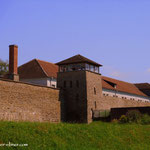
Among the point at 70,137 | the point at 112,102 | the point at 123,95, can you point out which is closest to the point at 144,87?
the point at 123,95

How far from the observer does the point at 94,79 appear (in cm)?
3794

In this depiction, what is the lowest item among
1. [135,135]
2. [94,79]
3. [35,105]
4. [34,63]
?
[135,135]

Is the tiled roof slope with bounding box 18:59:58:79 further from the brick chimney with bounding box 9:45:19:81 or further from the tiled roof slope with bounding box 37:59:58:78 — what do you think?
the brick chimney with bounding box 9:45:19:81

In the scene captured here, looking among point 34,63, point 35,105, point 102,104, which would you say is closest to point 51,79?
point 34,63

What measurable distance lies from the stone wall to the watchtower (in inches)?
95.6

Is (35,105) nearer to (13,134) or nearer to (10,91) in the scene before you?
(10,91)

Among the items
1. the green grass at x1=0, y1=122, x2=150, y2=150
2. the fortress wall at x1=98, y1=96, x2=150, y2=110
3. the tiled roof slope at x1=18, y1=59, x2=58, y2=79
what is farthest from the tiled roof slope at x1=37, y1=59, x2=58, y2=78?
the green grass at x1=0, y1=122, x2=150, y2=150

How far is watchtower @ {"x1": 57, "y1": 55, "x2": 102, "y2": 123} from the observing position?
116ft

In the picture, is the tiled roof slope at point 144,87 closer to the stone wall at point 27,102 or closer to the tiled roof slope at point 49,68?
the tiled roof slope at point 49,68

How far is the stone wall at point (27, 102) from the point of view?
1045 inches

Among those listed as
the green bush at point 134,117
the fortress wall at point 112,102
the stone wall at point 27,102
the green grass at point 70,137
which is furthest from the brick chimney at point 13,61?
the green grass at point 70,137

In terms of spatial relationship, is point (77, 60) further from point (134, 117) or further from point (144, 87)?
point (144, 87)

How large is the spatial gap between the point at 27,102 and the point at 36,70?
13445 millimetres

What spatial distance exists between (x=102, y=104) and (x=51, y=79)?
7411 millimetres
